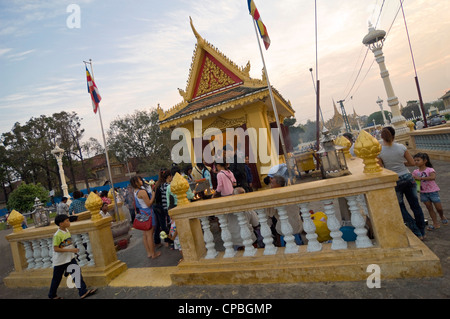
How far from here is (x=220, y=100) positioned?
9273 mm

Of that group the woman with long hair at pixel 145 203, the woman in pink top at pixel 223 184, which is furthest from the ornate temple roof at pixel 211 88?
the woman with long hair at pixel 145 203

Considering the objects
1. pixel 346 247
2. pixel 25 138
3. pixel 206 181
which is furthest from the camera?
pixel 25 138

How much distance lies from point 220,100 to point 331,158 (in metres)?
6.17

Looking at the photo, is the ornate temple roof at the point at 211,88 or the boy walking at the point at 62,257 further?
the ornate temple roof at the point at 211,88

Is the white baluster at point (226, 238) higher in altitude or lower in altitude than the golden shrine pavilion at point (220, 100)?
lower

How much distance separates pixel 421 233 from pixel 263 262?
230 centimetres

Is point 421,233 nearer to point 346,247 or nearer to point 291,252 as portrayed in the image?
point 346,247

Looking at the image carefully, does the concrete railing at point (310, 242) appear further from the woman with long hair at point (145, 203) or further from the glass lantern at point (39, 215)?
the glass lantern at point (39, 215)

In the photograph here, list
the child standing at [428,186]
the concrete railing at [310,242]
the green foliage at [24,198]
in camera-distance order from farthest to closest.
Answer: the green foliage at [24,198]
the child standing at [428,186]
the concrete railing at [310,242]

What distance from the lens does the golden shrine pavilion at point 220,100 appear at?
9.16m

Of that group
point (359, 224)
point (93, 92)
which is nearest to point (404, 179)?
point (359, 224)

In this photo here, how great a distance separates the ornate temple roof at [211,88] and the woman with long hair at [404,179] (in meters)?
5.56
